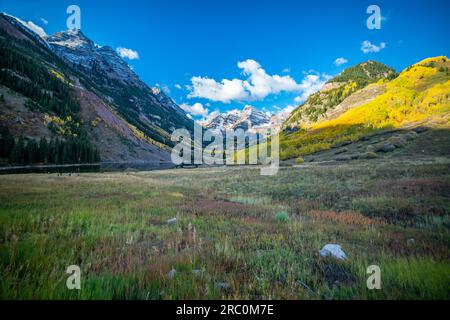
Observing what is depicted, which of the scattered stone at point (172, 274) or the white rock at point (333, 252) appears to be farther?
the white rock at point (333, 252)

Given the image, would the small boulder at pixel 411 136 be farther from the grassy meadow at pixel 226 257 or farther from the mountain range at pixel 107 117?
the grassy meadow at pixel 226 257

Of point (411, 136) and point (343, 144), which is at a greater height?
point (343, 144)

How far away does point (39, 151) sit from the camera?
6462 cm

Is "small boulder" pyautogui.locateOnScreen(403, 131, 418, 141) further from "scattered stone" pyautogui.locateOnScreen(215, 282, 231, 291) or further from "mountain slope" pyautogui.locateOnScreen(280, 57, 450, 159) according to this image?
"scattered stone" pyautogui.locateOnScreen(215, 282, 231, 291)

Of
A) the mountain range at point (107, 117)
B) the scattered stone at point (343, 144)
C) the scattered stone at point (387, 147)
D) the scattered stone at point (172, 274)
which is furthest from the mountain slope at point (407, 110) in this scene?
the scattered stone at point (172, 274)

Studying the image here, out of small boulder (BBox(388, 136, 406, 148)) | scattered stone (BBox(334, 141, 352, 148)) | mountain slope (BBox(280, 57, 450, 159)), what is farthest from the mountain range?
small boulder (BBox(388, 136, 406, 148))

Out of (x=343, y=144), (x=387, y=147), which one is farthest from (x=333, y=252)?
(x=343, y=144)

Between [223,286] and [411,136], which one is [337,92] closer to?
[411,136]

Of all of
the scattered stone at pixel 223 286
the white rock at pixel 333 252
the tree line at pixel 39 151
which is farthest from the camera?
the tree line at pixel 39 151

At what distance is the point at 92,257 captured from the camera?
375cm

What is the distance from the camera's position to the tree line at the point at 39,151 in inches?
2302

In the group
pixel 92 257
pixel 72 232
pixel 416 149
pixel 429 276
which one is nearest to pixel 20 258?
pixel 92 257
